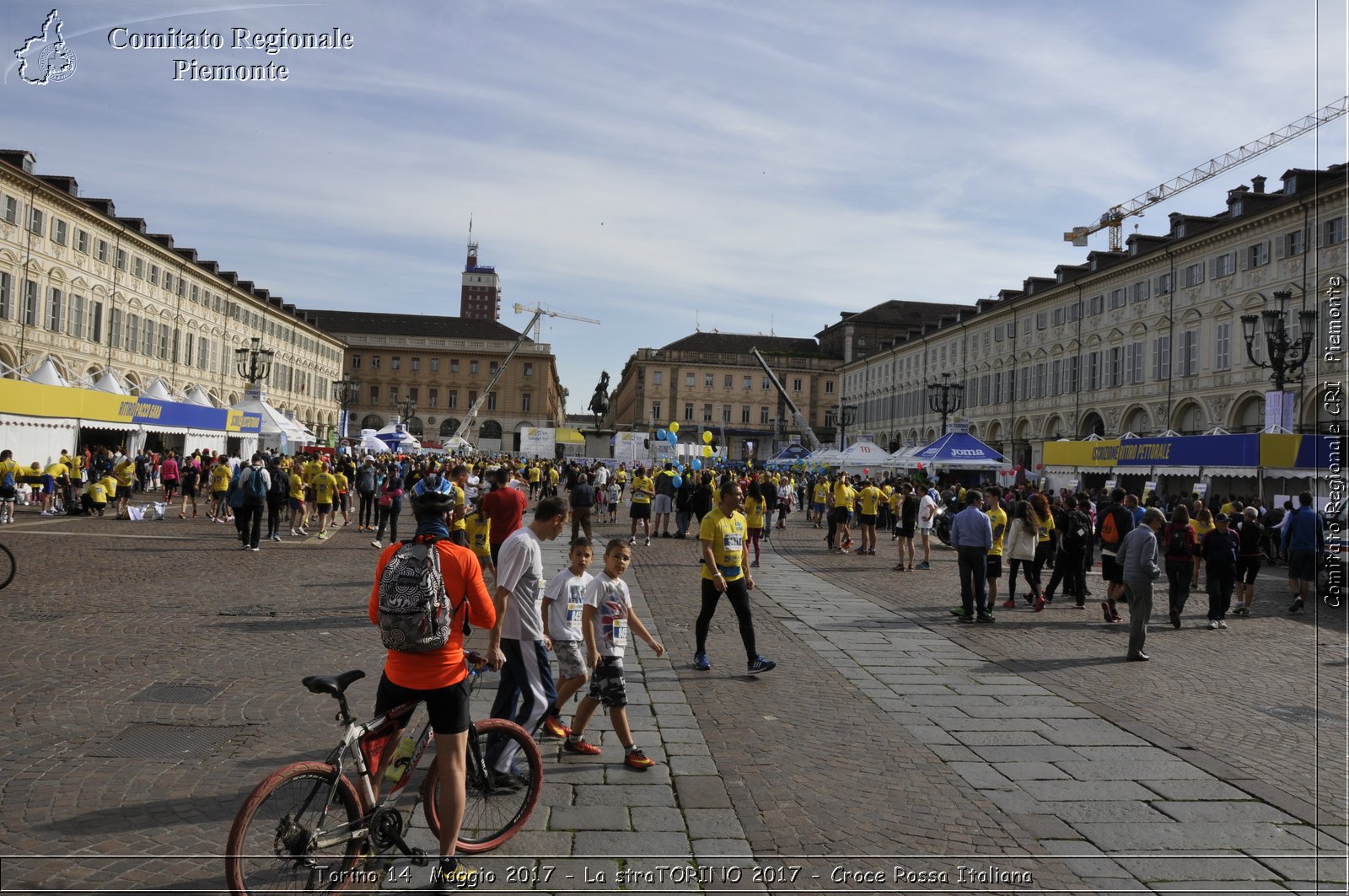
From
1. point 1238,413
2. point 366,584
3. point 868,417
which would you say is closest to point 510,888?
point 366,584

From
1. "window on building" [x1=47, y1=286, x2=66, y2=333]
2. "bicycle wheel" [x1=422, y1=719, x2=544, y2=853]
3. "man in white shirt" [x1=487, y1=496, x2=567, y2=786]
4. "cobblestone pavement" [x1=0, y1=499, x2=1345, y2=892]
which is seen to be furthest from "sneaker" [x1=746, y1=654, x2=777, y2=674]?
"window on building" [x1=47, y1=286, x2=66, y2=333]

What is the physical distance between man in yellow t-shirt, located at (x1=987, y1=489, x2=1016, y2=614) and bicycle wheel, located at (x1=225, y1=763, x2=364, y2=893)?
31.3 feet

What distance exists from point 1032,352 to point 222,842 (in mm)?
55595

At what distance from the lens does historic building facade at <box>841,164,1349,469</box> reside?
109 feet

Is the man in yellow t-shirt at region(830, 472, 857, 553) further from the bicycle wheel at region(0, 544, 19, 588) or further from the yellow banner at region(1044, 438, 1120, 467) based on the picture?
the bicycle wheel at region(0, 544, 19, 588)

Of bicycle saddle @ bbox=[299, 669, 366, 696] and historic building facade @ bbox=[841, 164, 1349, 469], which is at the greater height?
historic building facade @ bbox=[841, 164, 1349, 469]

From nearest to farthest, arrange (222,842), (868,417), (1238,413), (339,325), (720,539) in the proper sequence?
(222,842) < (720,539) < (1238,413) < (868,417) < (339,325)

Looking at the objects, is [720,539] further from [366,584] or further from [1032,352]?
[1032,352]

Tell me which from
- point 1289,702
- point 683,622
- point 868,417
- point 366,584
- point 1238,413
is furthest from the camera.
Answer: point 868,417

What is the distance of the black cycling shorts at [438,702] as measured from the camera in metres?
3.87

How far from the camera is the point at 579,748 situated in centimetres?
579

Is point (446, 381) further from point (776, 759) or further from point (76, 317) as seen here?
point (776, 759)

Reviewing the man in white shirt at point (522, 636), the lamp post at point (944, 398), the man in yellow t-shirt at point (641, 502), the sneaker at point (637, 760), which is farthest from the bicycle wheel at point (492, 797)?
the lamp post at point (944, 398)

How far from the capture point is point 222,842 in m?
4.29
